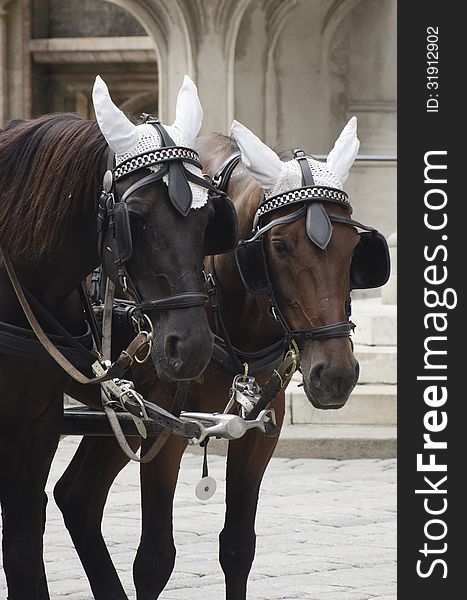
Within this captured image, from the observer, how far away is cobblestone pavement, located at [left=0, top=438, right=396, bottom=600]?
6.78 metres

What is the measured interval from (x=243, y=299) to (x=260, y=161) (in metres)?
0.51

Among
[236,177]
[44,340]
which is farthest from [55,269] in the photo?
[236,177]

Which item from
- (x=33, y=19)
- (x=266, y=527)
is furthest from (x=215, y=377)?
(x=33, y=19)

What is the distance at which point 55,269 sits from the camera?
512cm

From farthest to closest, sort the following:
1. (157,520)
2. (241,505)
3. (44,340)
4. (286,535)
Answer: (286,535) → (241,505) → (157,520) → (44,340)

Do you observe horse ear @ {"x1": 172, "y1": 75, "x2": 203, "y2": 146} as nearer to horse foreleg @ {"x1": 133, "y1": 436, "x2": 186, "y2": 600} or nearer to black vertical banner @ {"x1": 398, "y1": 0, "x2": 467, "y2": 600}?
black vertical banner @ {"x1": 398, "y1": 0, "x2": 467, "y2": 600}

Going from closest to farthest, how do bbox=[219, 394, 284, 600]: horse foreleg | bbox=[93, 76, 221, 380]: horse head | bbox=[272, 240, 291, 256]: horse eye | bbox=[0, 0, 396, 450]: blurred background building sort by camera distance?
bbox=[93, 76, 221, 380]: horse head
bbox=[272, 240, 291, 256]: horse eye
bbox=[219, 394, 284, 600]: horse foreleg
bbox=[0, 0, 396, 450]: blurred background building

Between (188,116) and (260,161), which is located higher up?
(188,116)

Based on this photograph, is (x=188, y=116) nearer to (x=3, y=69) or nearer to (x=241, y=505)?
(x=241, y=505)

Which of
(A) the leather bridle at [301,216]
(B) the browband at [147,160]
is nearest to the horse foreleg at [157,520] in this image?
(A) the leather bridle at [301,216]

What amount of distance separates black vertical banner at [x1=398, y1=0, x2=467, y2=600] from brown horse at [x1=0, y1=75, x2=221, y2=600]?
0.94 meters

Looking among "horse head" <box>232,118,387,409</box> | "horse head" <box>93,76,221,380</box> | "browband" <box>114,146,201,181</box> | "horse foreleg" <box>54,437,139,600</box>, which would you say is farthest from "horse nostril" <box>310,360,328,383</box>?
"horse foreleg" <box>54,437,139,600</box>

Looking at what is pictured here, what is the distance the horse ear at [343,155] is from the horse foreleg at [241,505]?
0.94 m

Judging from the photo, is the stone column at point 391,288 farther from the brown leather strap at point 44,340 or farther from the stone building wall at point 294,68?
the brown leather strap at point 44,340
